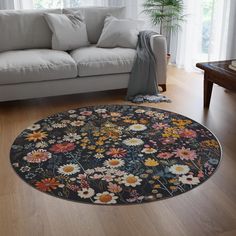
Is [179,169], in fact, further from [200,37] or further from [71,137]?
[200,37]

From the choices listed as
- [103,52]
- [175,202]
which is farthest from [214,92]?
[175,202]

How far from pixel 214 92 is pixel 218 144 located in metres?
1.31

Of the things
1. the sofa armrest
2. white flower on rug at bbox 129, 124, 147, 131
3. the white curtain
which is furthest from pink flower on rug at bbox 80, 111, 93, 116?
the white curtain

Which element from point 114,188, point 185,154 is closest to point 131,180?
point 114,188

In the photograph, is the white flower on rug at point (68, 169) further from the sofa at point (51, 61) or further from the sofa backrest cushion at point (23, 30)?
the sofa backrest cushion at point (23, 30)

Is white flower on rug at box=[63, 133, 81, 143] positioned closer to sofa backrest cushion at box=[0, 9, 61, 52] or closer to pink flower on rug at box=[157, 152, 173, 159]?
pink flower on rug at box=[157, 152, 173, 159]

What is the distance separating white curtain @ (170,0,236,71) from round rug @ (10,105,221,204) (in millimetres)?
1493

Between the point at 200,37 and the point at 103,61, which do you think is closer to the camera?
the point at 103,61

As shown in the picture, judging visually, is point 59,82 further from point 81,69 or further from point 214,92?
point 214,92

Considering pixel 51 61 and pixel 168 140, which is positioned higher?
pixel 51 61

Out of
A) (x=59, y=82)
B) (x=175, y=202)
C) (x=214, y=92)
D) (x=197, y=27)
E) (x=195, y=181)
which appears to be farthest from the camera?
(x=197, y=27)

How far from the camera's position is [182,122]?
311 cm

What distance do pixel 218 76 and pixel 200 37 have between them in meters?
1.66

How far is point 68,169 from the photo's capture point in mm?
2373
